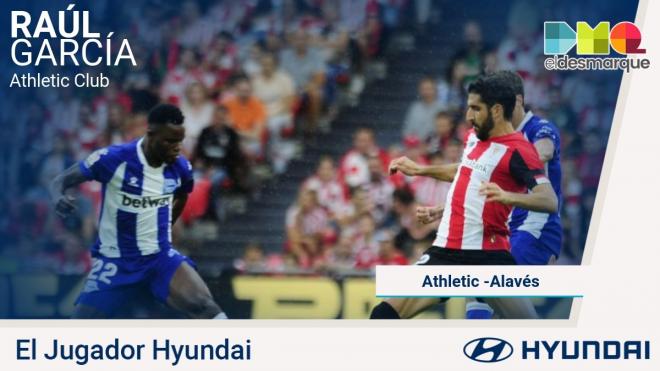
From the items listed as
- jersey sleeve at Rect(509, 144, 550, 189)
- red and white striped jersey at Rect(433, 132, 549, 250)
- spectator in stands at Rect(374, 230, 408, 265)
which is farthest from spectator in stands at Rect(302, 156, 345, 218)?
jersey sleeve at Rect(509, 144, 550, 189)

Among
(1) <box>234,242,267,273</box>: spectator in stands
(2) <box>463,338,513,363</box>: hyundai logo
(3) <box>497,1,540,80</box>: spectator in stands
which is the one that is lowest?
(2) <box>463,338,513,363</box>: hyundai logo

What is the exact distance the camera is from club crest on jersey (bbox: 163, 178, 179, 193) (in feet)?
33.2

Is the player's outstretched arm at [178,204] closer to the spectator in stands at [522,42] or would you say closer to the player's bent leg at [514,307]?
the player's bent leg at [514,307]

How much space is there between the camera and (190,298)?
10.1 m

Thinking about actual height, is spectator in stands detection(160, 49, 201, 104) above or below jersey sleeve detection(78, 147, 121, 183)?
above

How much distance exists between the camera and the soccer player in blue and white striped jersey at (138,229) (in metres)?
10.0

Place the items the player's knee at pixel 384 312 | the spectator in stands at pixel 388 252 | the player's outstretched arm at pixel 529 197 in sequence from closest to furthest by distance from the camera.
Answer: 1. the player's outstretched arm at pixel 529 197
2. the player's knee at pixel 384 312
3. the spectator in stands at pixel 388 252

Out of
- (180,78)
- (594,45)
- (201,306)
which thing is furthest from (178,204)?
(594,45)

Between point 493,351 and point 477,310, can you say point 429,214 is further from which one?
point 493,351

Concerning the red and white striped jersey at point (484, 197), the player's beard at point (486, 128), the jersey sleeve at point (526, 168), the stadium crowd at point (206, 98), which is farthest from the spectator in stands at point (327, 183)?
the jersey sleeve at point (526, 168)

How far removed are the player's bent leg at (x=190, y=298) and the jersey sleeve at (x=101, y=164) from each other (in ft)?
2.37

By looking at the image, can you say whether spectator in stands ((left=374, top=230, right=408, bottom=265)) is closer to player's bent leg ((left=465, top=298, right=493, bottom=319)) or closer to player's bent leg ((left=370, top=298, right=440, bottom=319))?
player's bent leg ((left=370, top=298, right=440, bottom=319))

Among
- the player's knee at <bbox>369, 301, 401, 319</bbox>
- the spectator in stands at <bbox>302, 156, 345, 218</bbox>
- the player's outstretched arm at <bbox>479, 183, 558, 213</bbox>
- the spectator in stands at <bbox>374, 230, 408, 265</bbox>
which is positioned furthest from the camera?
the spectator in stands at <bbox>302, 156, 345, 218</bbox>

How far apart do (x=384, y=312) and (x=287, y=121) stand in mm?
1326
